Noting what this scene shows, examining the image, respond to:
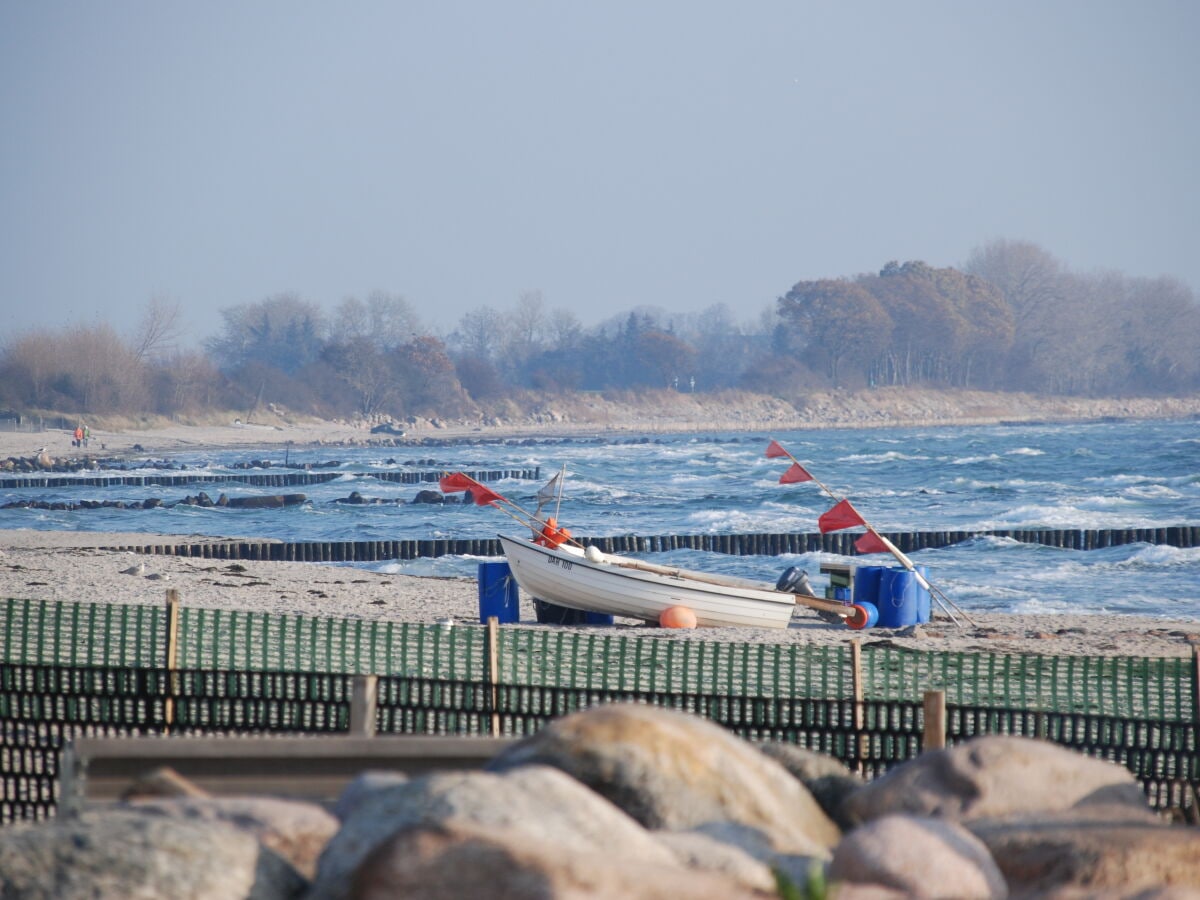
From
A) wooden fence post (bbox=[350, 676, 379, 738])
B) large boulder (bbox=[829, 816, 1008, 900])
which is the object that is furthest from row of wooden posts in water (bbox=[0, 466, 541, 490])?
large boulder (bbox=[829, 816, 1008, 900])

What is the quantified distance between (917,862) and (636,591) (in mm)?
13766

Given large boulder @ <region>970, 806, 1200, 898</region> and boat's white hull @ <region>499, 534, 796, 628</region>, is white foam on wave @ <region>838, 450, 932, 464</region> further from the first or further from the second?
large boulder @ <region>970, 806, 1200, 898</region>

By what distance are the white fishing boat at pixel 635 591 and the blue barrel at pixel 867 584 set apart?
3.21 ft

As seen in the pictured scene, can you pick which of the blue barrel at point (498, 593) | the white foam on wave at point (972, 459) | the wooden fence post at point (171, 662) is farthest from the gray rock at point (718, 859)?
the white foam on wave at point (972, 459)

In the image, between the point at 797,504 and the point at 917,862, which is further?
the point at 797,504

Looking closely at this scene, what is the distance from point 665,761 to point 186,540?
30290mm

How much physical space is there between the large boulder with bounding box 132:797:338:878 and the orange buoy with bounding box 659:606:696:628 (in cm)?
1356

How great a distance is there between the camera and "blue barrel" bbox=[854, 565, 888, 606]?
20.6 metres

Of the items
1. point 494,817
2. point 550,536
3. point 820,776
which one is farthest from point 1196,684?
point 550,536

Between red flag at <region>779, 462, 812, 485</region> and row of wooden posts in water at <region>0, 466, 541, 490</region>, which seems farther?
row of wooden posts in water at <region>0, 466, 541, 490</region>

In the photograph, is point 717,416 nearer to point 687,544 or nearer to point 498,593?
point 687,544

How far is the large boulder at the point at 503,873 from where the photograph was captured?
448 cm

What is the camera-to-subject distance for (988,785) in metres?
6.55

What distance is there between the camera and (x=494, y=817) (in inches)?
193
